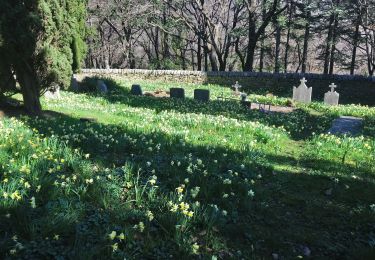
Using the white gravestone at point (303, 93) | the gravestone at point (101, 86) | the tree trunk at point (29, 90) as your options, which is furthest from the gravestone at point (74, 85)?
the white gravestone at point (303, 93)

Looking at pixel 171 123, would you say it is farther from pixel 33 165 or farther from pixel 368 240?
pixel 368 240

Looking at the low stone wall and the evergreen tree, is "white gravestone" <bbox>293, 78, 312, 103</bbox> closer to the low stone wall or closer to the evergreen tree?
the low stone wall

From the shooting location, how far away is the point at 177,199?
15.1ft

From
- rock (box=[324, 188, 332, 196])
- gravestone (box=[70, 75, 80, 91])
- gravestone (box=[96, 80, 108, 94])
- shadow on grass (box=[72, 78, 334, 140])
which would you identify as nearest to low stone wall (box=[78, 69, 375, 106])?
gravestone (box=[70, 75, 80, 91])

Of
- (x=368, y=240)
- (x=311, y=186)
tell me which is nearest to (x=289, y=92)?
(x=311, y=186)

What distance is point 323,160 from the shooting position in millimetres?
7910

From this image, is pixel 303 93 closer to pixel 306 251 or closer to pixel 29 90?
pixel 29 90

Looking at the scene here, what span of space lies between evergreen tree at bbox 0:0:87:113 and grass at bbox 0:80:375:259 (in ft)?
7.55

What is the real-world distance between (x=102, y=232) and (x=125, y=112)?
9.10 m

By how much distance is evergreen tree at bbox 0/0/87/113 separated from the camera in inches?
361

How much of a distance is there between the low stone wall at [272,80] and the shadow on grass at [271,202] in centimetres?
2027

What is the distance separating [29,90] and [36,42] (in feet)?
5.06

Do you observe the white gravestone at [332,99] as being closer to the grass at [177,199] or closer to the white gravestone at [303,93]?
the white gravestone at [303,93]

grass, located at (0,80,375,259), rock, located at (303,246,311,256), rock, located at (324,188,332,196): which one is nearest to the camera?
grass, located at (0,80,375,259)
